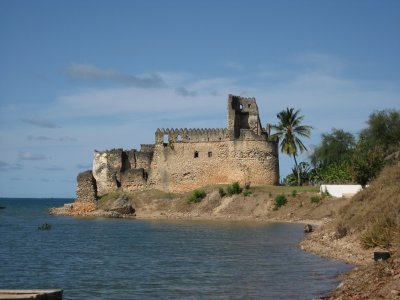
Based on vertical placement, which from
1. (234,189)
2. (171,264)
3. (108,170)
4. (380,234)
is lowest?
(171,264)

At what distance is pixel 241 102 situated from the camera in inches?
2157

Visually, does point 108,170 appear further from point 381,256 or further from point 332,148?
point 381,256

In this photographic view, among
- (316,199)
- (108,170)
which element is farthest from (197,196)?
(316,199)

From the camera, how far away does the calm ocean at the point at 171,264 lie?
699 inches

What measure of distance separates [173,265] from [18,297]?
10010mm

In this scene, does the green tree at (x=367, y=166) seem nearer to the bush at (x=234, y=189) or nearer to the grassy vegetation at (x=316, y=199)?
the grassy vegetation at (x=316, y=199)

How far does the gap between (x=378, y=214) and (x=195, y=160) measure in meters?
32.2

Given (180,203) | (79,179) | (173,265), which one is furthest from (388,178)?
(79,179)

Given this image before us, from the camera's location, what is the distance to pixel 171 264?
2348 centimetres

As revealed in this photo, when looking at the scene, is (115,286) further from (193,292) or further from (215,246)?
(215,246)

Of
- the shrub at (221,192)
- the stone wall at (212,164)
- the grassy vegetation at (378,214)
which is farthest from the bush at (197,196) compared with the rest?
the grassy vegetation at (378,214)

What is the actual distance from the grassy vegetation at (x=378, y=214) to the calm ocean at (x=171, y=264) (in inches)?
56.6

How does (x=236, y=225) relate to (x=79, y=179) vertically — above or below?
below

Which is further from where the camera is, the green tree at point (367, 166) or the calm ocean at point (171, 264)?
the green tree at point (367, 166)
